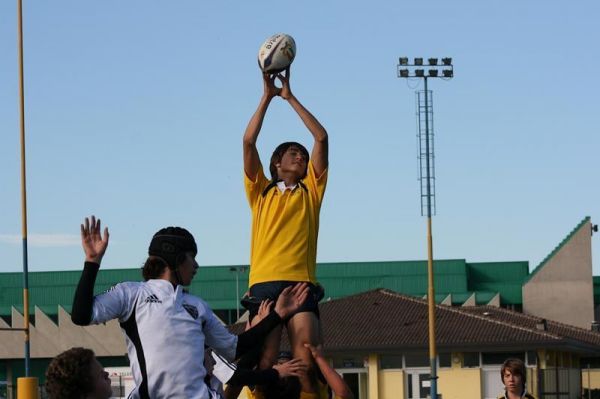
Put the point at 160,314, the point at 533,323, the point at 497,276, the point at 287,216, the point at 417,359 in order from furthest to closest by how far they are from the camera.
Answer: the point at 497,276 → the point at 533,323 → the point at 417,359 → the point at 287,216 → the point at 160,314

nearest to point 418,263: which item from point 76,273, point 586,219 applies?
point 586,219

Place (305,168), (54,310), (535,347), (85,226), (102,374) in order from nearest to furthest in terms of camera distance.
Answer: (102,374) → (85,226) → (305,168) → (535,347) → (54,310)

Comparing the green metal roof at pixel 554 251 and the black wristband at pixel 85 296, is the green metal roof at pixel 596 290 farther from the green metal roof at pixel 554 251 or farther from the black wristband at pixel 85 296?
the black wristband at pixel 85 296

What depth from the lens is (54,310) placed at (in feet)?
312

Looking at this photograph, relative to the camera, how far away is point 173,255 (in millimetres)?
8281

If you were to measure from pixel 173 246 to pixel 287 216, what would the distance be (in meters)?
2.75

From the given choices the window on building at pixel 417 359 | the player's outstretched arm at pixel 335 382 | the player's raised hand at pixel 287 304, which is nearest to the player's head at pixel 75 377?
the player's raised hand at pixel 287 304

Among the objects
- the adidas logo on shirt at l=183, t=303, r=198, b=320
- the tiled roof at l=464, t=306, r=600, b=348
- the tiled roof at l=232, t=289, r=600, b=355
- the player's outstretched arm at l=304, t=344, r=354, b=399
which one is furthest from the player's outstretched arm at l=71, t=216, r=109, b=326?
the tiled roof at l=464, t=306, r=600, b=348

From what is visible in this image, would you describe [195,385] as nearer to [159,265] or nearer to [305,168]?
[159,265]

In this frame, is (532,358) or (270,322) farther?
(532,358)

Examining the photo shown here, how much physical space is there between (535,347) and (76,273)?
128ft

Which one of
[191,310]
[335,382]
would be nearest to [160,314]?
[191,310]

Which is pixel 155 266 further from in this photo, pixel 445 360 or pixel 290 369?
pixel 445 360

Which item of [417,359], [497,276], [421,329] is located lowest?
[417,359]
